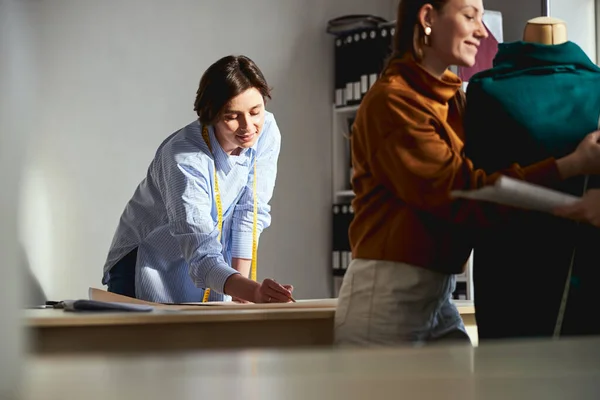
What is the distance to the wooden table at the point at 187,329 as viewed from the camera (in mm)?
1153

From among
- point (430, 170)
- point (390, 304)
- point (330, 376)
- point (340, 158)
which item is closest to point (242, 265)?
point (390, 304)

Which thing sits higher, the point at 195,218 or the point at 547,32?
the point at 547,32

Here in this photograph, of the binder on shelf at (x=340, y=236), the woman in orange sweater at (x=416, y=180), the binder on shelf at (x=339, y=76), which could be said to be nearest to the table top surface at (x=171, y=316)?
the woman in orange sweater at (x=416, y=180)

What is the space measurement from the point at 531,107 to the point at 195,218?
0.80m

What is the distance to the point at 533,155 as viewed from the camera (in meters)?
1.04

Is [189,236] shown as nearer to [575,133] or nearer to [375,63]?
[575,133]

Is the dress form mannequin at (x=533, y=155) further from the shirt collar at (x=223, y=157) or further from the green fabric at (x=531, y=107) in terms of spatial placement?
the shirt collar at (x=223, y=157)

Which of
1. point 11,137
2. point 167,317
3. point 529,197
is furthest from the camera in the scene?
point 167,317

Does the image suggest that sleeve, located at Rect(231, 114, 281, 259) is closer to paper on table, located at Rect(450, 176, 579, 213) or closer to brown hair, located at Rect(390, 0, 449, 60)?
brown hair, located at Rect(390, 0, 449, 60)

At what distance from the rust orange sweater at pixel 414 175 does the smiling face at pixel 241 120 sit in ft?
2.37

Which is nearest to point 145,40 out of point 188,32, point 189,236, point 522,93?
point 188,32

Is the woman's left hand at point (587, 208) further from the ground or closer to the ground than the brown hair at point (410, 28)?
closer to the ground

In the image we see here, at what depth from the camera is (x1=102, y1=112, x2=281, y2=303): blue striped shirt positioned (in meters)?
1.63

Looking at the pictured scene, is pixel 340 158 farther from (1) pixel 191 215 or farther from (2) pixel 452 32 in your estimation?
(2) pixel 452 32
